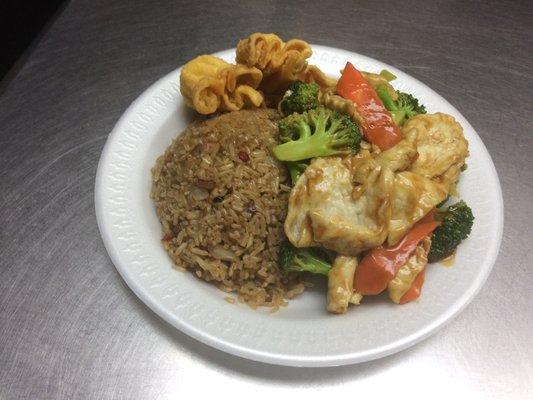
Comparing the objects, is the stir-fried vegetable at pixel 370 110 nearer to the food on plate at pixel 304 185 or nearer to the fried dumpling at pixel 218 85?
the food on plate at pixel 304 185

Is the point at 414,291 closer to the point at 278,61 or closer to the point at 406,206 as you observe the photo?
the point at 406,206

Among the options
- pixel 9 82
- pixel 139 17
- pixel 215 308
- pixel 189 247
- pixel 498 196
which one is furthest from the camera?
pixel 139 17

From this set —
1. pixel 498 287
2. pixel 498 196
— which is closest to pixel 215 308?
pixel 498 196

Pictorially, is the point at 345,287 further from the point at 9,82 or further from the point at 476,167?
the point at 9,82

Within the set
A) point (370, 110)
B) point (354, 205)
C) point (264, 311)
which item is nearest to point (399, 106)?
point (370, 110)

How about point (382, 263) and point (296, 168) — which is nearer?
point (382, 263)

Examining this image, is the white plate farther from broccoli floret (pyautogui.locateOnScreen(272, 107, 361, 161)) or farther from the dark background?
the dark background

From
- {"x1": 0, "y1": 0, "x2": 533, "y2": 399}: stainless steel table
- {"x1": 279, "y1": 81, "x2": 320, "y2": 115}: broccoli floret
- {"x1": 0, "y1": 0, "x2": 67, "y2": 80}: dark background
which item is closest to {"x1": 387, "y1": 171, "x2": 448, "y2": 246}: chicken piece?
{"x1": 279, "y1": 81, "x2": 320, "y2": 115}: broccoli floret
